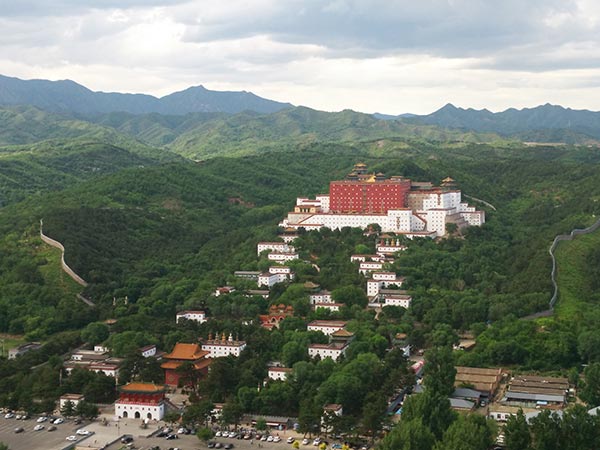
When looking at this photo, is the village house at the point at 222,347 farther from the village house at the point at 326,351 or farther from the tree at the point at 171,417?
the tree at the point at 171,417

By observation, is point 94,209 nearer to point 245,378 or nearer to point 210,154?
point 245,378

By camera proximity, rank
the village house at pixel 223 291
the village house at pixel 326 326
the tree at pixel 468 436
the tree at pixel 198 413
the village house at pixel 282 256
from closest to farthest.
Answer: the tree at pixel 468 436 → the tree at pixel 198 413 → the village house at pixel 326 326 → the village house at pixel 223 291 → the village house at pixel 282 256

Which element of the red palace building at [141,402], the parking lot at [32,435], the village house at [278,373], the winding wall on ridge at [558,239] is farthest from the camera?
the winding wall on ridge at [558,239]

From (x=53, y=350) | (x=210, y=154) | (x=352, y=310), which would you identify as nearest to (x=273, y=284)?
(x=352, y=310)

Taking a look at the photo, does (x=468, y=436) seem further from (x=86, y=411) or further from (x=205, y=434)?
(x=86, y=411)

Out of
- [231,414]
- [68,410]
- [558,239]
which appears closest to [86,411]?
[68,410]

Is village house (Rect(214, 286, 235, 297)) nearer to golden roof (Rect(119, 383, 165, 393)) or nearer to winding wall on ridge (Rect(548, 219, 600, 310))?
golden roof (Rect(119, 383, 165, 393))

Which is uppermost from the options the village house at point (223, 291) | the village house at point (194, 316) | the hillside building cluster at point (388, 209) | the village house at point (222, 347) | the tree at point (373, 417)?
the hillside building cluster at point (388, 209)

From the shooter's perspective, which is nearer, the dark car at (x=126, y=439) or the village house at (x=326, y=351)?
the dark car at (x=126, y=439)

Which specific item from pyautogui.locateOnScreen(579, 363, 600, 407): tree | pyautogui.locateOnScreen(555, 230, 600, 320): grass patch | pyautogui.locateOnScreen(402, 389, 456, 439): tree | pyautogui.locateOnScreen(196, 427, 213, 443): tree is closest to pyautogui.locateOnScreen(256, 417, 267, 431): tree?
pyautogui.locateOnScreen(196, 427, 213, 443): tree

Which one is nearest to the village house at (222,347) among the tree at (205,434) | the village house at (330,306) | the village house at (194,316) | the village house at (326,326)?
the village house at (326,326)
